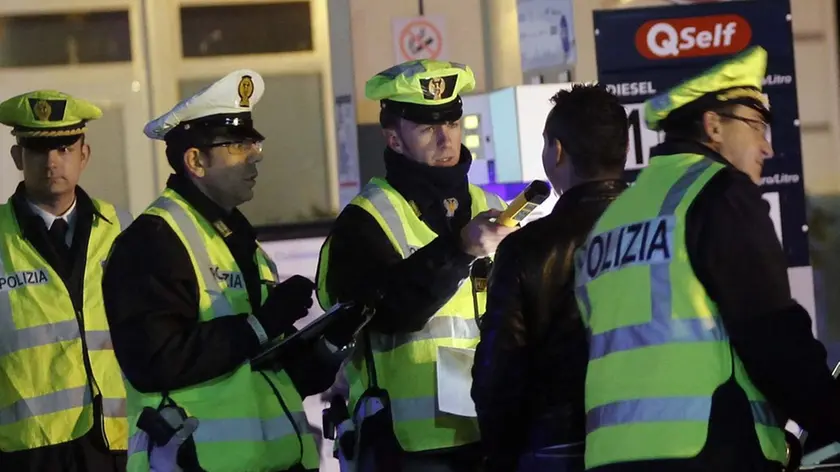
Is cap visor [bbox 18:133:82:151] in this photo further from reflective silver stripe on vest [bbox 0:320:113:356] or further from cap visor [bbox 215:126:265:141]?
cap visor [bbox 215:126:265:141]

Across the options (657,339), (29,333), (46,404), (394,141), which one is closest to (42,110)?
(29,333)

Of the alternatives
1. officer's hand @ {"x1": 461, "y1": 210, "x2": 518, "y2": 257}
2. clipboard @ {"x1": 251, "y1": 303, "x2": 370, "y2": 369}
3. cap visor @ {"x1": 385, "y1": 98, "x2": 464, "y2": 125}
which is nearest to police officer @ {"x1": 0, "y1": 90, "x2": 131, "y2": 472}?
clipboard @ {"x1": 251, "y1": 303, "x2": 370, "y2": 369}

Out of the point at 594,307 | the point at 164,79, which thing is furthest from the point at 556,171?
the point at 164,79

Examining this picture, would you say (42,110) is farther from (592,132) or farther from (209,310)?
(592,132)

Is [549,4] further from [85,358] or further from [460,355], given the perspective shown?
[85,358]

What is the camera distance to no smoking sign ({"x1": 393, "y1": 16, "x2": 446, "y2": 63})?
19.2 ft

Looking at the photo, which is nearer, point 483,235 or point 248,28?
point 483,235

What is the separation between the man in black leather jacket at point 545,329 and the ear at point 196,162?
3.05 feet

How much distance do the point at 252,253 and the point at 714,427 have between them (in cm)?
154

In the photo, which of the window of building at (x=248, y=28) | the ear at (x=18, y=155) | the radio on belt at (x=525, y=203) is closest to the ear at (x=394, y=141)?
the radio on belt at (x=525, y=203)

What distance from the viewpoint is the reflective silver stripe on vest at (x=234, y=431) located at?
328 centimetres

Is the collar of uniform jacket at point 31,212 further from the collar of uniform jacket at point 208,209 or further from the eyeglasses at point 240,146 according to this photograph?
the eyeglasses at point 240,146

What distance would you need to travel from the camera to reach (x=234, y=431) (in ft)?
10.8

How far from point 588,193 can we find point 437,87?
77cm
